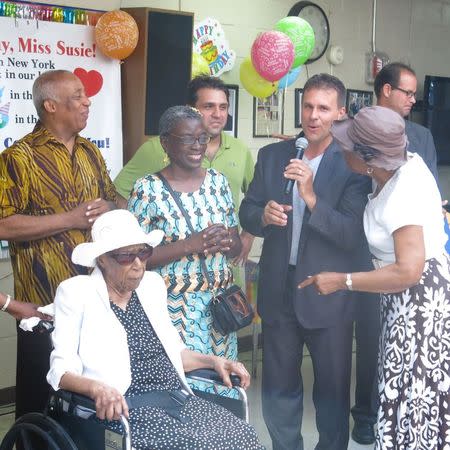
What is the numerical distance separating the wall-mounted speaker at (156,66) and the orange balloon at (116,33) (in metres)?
0.09

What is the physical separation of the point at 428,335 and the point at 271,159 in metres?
0.94

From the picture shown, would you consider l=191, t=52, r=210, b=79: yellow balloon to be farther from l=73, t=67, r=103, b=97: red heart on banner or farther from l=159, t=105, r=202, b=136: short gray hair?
l=159, t=105, r=202, b=136: short gray hair

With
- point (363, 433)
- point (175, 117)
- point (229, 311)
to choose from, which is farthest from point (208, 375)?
point (363, 433)

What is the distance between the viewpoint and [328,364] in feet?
9.91

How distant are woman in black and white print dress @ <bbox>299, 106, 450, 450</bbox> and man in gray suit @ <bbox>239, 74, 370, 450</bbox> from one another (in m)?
0.21

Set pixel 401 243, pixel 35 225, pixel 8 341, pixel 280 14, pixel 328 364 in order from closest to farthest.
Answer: pixel 401 243, pixel 35 225, pixel 328 364, pixel 8 341, pixel 280 14

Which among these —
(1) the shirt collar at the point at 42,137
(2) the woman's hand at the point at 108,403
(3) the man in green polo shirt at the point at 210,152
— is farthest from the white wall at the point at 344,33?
(2) the woman's hand at the point at 108,403

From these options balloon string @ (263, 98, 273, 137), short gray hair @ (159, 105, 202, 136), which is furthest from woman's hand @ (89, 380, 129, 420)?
balloon string @ (263, 98, 273, 137)

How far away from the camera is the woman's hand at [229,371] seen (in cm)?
253

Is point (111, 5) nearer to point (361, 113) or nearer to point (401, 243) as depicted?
point (361, 113)

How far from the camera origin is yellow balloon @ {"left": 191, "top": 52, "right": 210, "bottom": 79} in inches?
171

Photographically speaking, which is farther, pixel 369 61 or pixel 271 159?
pixel 369 61

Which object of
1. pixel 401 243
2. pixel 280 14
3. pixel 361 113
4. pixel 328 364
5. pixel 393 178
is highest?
pixel 280 14

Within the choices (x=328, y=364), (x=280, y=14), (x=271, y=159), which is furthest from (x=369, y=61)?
(x=328, y=364)
